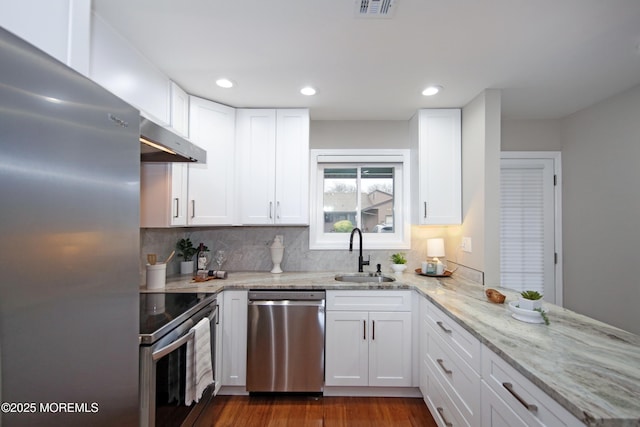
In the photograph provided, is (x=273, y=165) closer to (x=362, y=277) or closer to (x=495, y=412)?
(x=362, y=277)

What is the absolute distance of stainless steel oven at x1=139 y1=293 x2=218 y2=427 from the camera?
1208 millimetres

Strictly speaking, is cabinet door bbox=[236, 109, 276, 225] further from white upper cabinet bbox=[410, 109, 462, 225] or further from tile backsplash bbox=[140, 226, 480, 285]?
white upper cabinet bbox=[410, 109, 462, 225]

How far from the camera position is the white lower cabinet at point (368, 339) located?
222 centimetres

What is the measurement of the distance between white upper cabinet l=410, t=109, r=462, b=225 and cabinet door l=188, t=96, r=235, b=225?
5.77ft

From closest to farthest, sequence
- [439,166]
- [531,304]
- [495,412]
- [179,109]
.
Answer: [495,412] < [531,304] < [179,109] < [439,166]

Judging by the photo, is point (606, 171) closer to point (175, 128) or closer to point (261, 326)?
point (261, 326)

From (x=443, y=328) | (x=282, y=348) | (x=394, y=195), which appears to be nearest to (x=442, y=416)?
(x=443, y=328)

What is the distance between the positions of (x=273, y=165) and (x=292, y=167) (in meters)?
0.18

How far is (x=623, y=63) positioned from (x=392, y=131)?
165 cm

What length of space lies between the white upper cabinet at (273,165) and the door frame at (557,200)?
2072 millimetres

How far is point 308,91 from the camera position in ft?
7.28

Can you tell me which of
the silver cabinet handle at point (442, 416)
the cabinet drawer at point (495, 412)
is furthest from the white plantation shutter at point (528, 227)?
the cabinet drawer at point (495, 412)

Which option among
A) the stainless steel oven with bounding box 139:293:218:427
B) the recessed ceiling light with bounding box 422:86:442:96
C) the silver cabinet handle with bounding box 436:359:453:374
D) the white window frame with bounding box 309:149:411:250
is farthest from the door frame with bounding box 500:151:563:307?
the stainless steel oven with bounding box 139:293:218:427

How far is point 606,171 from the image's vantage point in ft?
7.56
